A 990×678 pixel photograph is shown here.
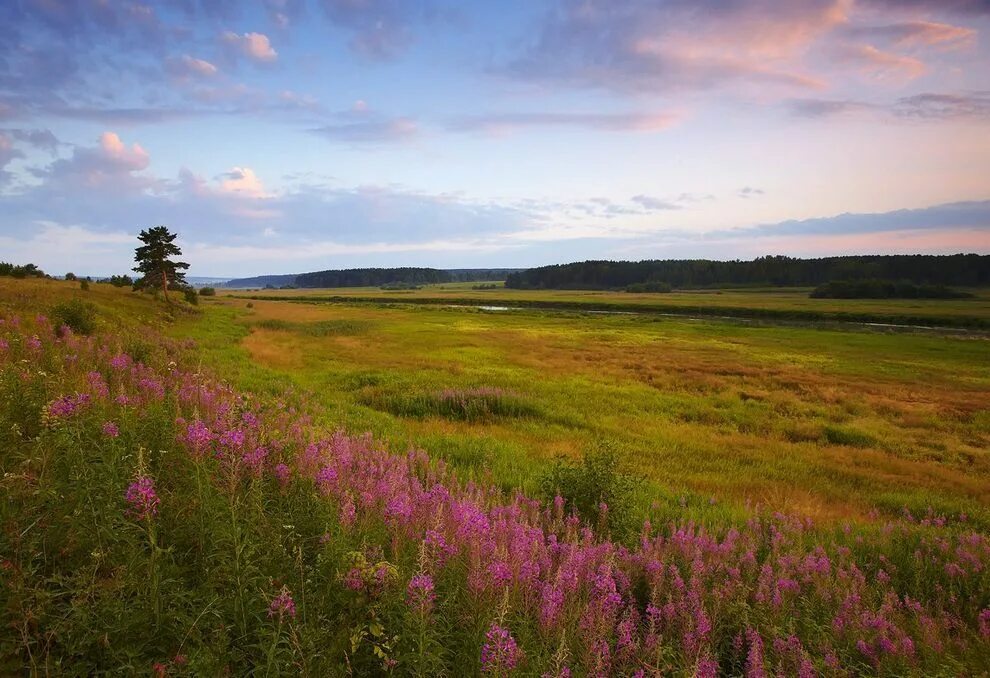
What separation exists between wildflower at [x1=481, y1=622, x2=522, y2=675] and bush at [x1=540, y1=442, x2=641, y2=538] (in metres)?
4.08

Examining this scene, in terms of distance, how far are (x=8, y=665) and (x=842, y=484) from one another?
13712 millimetres

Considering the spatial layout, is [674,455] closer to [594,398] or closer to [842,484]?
[842,484]

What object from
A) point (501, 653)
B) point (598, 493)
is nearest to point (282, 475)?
point (501, 653)

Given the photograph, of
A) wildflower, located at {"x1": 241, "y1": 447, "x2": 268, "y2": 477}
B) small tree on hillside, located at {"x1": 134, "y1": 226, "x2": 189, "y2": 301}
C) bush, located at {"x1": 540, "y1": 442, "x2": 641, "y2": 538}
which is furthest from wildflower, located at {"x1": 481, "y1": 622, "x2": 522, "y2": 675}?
small tree on hillside, located at {"x1": 134, "y1": 226, "x2": 189, "y2": 301}

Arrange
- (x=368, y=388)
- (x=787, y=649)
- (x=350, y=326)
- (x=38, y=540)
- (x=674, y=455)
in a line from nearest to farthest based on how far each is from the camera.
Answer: (x=38, y=540) → (x=787, y=649) → (x=674, y=455) → (x=368, y=388) → (x=350, y=326)

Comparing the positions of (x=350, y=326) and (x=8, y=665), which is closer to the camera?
(x=8, y=665)

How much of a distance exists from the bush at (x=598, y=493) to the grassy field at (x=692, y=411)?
3.51 feet

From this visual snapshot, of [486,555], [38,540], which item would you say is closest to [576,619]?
[486,555]

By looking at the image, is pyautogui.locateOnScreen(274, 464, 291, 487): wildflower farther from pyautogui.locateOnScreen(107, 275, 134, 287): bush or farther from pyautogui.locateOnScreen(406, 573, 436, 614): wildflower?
pyautogui.locateOnScreen(107, 275, 134, 287): bush

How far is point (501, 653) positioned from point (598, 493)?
206 inches

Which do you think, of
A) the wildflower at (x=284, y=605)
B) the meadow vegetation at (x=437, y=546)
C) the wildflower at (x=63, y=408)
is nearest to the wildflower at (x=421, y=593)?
the meadow vegetation at (x=437, y=546)

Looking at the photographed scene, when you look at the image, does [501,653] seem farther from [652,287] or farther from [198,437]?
[652,287]

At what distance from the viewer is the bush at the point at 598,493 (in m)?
6.89

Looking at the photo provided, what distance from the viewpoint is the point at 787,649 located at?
4.08 m
